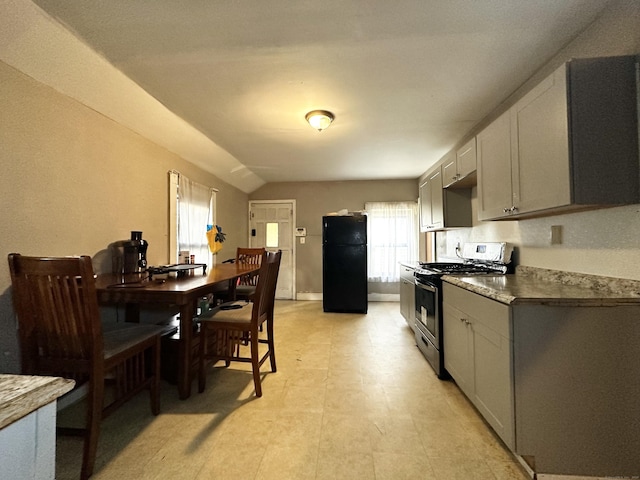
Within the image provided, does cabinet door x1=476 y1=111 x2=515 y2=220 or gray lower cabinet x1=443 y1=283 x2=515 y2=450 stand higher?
cabinet door x1=476 y1=111 x2=515 y2=220

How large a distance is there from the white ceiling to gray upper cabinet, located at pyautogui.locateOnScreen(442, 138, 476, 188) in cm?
33

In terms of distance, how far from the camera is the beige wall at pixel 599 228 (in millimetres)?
1353

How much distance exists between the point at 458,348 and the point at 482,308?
511 millimetres

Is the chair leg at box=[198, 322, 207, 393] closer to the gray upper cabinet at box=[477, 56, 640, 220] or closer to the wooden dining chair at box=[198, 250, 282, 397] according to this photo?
the wooden dining chair at box=[198, 250, 282, 397]

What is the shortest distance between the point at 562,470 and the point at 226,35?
9.20 ft

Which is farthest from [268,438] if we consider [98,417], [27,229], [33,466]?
[27,229]

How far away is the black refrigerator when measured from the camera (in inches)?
173

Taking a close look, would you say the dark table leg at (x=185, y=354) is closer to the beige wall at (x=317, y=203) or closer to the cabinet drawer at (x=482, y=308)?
the cabinet drawer at (x=482, y=308)

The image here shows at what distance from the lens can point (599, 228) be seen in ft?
4.98

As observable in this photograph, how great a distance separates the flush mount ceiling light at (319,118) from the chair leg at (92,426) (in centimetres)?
242

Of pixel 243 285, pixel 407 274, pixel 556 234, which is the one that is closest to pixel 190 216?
pixel 243 285

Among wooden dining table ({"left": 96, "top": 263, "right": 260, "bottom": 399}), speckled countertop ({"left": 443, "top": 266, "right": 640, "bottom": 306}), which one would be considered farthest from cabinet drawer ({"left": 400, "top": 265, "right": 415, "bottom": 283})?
wooden dining table ({"left": 96, "top": 263, "right": 260, "bottom": 399})

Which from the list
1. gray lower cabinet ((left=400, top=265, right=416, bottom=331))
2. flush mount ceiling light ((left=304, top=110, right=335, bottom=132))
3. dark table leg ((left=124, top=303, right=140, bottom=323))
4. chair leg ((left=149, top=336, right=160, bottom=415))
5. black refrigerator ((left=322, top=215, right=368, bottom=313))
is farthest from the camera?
black refrigerator ((left=322, top=215, right=368, bottom=313))

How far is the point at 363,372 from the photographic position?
7.79 ft
